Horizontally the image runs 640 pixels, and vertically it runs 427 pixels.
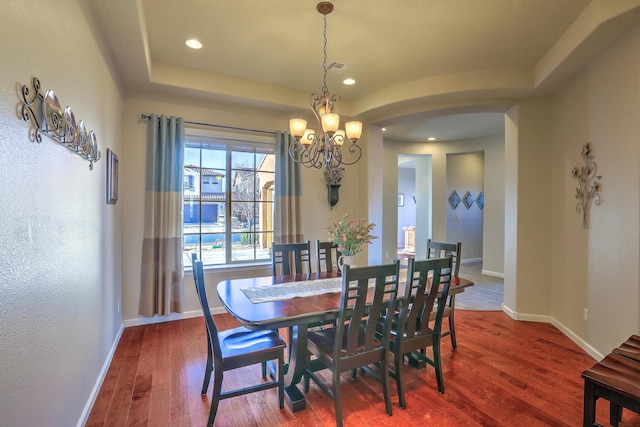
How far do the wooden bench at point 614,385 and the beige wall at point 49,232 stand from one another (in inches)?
101

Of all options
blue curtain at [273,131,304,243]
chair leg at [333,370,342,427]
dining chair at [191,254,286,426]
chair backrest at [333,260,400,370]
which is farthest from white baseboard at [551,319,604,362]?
blue curtain at [273,131,304,243]

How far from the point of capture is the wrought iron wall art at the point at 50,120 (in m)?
1.28

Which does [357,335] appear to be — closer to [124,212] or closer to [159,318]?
[159,318]

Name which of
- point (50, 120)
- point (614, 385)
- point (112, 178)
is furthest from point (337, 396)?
point (112, 178)

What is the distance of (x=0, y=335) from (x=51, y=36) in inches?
52.8

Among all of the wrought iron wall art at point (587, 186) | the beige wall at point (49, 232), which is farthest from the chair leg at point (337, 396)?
the wrought iron wall art at point (587, 186)

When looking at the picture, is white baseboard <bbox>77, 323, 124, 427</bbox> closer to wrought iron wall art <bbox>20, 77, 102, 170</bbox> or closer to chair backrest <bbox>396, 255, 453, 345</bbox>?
wrought iron wall art <bbox>20, 77, 102, 170</bbox>

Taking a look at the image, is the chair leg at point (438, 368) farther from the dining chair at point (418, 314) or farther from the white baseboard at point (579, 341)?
the white baseboard at point (579, 341)

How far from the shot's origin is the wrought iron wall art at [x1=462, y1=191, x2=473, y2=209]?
7707 mm

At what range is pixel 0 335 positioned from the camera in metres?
1.08

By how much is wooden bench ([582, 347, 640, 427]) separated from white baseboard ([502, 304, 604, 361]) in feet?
4.56

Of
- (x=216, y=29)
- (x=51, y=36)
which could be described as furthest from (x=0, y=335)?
(x=216, y=29)

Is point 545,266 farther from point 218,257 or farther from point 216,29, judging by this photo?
point 216,29

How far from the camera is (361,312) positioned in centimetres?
204
